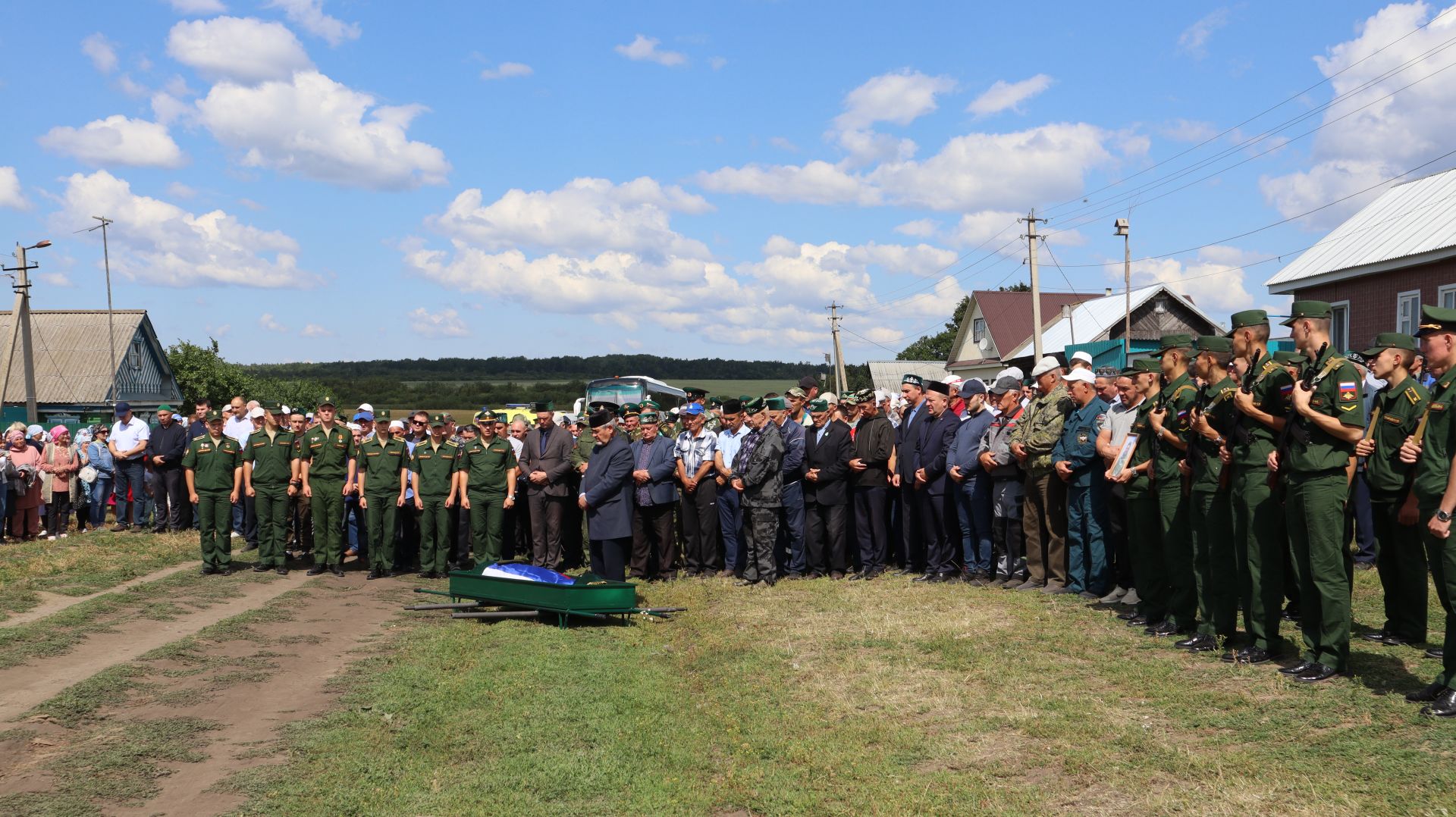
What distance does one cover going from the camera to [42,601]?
11.9 meters

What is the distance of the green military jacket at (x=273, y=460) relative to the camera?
14.1 meters

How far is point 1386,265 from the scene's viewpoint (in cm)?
2353

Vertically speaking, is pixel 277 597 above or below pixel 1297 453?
below

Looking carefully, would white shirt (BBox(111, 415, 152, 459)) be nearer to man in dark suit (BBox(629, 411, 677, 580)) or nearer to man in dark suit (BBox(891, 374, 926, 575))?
man in dark suit (BBox(629, 411, 677, 580))

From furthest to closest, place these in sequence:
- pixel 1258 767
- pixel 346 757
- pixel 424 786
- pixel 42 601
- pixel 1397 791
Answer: pixel 42 601 → pixel 346 757 → pixel 424 786 → pixel 1258 767 → pixel 1397 791

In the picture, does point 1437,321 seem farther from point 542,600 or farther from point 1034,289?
point 1034,289

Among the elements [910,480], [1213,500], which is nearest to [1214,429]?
[1213,500]

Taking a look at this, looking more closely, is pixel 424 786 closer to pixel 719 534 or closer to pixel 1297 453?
pixel 1297 453

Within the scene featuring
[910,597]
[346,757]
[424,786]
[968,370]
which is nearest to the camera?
[424,786]

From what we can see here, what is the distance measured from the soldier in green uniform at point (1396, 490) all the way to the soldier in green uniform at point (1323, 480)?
13.7 inches

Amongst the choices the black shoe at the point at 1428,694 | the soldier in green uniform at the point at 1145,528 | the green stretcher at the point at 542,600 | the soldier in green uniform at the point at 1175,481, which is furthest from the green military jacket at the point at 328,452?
the black shoe at the point at 1428,694

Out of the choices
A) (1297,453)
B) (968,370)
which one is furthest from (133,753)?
(968,370)

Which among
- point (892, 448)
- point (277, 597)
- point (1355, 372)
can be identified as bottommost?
point (277, 597)

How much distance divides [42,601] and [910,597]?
904cm
